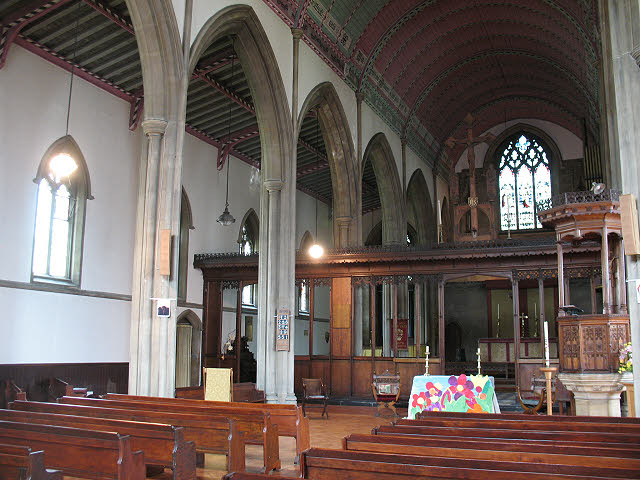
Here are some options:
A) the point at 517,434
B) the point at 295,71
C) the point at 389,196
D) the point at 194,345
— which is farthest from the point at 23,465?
the point at 389,196

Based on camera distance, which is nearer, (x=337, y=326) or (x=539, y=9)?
(x=337, y=326)

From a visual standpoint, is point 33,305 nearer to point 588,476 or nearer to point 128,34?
point 128,34

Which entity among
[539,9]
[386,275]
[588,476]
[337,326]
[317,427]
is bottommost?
[317,427]

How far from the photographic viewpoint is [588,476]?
2832mm

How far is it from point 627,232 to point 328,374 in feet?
29.3

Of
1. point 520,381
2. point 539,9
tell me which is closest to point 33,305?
point 520,381

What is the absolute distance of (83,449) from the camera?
3.96 meters

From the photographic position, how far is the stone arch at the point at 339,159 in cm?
1538

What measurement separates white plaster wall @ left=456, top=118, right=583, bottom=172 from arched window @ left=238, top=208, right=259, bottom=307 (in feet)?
34.0

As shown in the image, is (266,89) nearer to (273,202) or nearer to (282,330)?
(273,202)

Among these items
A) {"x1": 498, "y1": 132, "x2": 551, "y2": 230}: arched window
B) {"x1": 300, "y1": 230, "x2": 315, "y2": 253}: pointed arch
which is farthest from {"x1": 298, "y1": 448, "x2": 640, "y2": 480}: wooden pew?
{"x1": 498, "y1": 132, "x2": 551, "y2": 230}: arched window

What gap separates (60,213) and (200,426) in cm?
870

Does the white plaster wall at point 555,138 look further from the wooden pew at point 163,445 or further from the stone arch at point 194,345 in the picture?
the wooden pew at point 163,445

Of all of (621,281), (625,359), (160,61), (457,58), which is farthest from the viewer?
(457,58)
